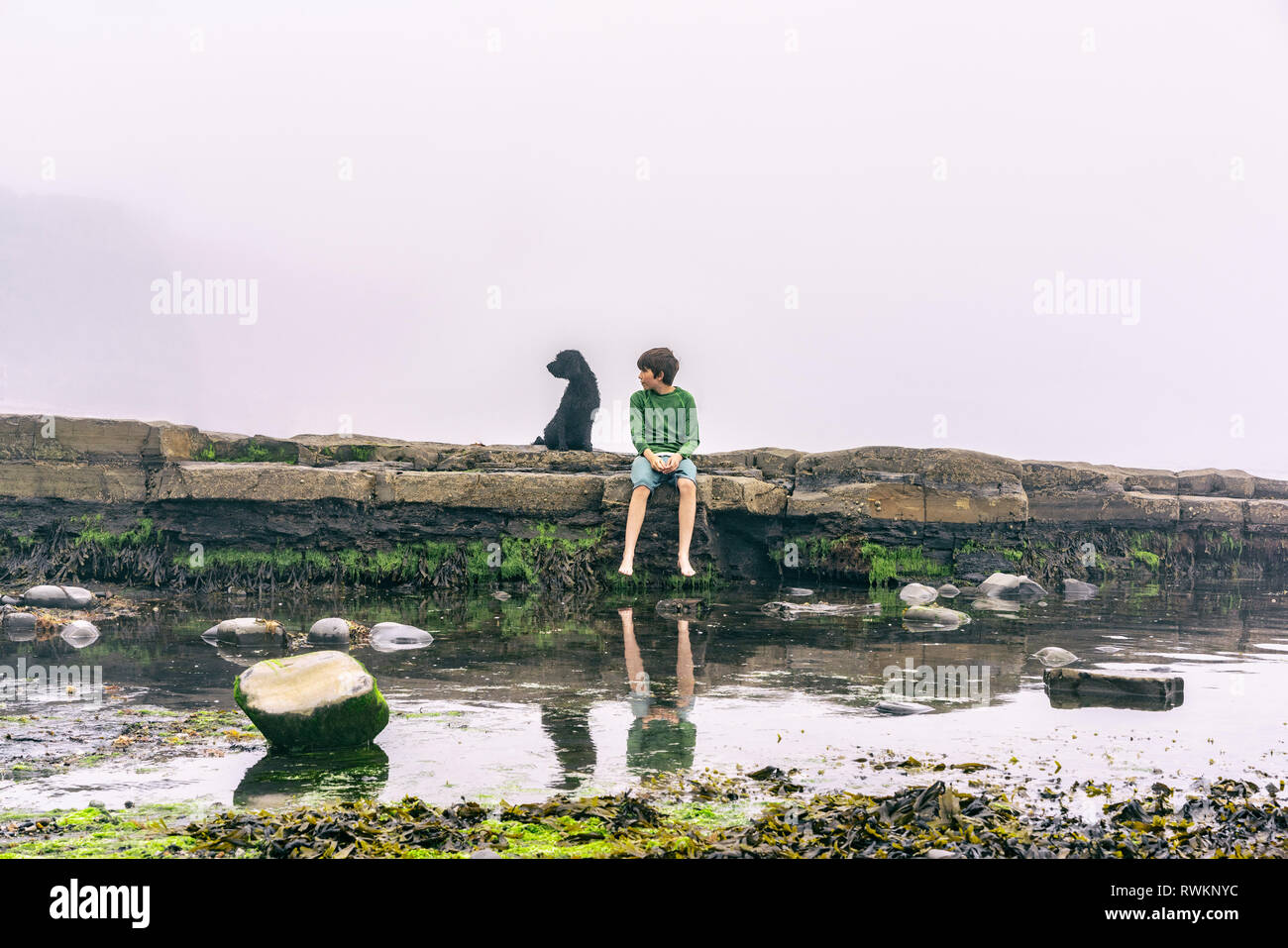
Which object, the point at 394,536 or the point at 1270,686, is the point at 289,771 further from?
the point at 394,536

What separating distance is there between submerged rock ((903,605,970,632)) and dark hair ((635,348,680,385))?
3.13 m

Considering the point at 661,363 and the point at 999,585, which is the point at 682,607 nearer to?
the point at 661,363

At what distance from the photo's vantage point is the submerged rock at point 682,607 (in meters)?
7.29

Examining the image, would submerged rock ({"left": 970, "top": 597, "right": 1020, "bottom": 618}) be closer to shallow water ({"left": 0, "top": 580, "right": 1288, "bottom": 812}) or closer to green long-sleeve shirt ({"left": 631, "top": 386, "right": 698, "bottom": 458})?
shallow water ({"left": 0, "top": 580, "right": 1288, "bottom": 812})

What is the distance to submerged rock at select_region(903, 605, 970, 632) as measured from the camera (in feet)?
22.1

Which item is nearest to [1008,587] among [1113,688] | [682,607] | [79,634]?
[682,607]

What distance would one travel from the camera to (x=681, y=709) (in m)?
4.07

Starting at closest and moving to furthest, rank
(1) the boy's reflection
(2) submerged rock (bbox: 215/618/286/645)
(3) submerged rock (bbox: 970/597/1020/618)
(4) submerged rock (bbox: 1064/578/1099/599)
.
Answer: (1) the boy's reflection
(2) submerged rock (bbox: 215/618/286/645)
(3) submerged rock (bbox: 970/597/1020/618)
(4) submerged rock (bbox: 1064/578/1099/599)

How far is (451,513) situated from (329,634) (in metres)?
3.55

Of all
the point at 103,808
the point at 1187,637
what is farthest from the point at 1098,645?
the point at 103,808

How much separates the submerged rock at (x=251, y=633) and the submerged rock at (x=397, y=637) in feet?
1.76

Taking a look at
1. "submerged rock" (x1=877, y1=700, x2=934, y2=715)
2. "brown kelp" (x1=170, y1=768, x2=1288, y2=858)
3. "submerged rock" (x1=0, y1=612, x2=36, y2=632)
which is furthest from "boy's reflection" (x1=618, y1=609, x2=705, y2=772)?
"submerged rock" (x1=0, y1=612, x2=36, y2=632)

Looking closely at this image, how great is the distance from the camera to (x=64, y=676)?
15.5ft
